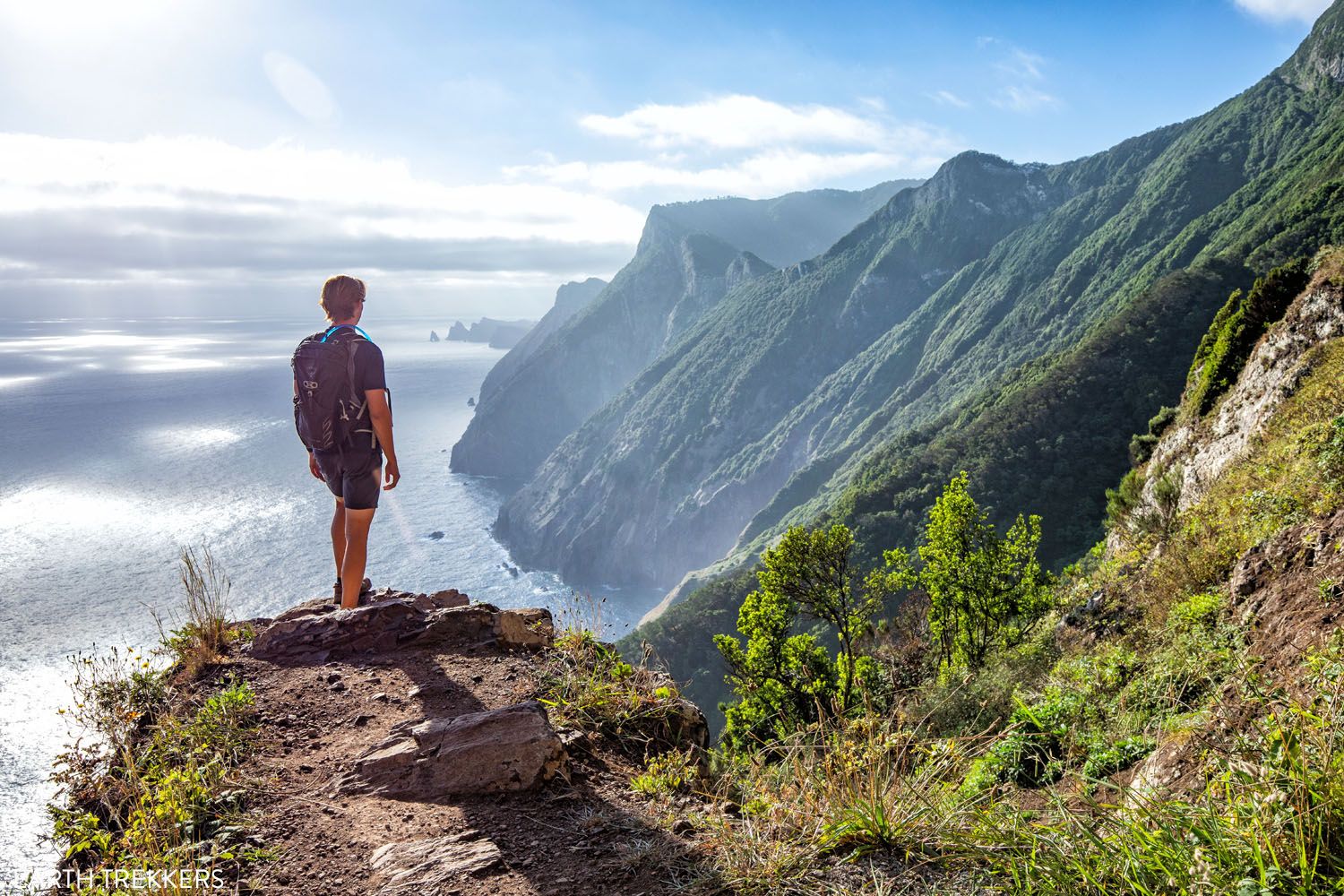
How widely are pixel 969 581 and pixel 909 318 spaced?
13381 cm

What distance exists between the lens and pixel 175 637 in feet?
17.2

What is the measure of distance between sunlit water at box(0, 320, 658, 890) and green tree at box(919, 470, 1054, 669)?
18.0 metres

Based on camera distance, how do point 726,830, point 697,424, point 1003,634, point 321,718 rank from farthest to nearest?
point 697,424 < point 1003,634 < point 321,718 < point 726,830

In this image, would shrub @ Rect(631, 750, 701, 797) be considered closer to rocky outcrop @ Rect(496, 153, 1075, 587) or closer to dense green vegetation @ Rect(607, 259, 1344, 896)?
dense green vegetation @ Rect(607, 259, 1344, 896)

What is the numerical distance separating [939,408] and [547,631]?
10413 centimetres

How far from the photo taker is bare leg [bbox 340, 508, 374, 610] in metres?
5.62

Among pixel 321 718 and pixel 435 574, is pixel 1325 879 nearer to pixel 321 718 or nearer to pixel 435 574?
pixel 321 718

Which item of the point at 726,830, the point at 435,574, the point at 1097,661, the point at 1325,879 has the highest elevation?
the point at 1325,879

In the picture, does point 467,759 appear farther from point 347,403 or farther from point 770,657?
point 770,657

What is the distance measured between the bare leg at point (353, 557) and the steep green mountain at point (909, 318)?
59786 mm

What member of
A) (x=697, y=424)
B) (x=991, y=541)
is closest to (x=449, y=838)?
(x=991, y=541)

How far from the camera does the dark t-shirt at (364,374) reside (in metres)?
5.21

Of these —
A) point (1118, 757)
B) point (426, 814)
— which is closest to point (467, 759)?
point (426, 814)

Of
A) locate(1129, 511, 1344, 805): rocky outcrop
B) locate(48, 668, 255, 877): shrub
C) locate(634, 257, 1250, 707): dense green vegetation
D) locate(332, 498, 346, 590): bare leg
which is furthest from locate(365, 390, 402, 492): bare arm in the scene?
locate(634, 257, 1250, 707): dense green vegetation
